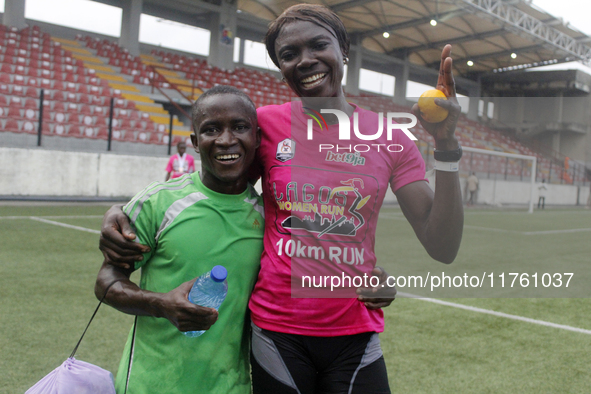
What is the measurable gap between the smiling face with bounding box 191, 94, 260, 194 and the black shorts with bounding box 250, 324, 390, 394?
46cm

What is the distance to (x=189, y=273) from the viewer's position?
4.69 ft

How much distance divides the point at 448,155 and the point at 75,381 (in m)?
1.14

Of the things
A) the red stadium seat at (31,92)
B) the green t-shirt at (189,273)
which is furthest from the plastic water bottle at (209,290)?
the red stadium seat at (31,92)

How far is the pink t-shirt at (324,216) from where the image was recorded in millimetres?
1329

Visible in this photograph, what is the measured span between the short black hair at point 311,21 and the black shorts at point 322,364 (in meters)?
0.79

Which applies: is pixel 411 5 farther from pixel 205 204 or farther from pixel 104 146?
pixel 205 204

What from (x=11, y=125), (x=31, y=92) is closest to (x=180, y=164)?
(x=11, y=125)

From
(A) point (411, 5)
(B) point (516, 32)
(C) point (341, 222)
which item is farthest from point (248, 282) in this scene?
(B) point (516, 32)

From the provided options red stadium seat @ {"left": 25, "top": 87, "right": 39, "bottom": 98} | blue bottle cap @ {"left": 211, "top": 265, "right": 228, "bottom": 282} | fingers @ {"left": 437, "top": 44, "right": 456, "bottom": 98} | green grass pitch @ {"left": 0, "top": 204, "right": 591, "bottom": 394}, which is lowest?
green grass pitch @ {"left": 0, "top": 204, "right": 591, "bottom": 394}

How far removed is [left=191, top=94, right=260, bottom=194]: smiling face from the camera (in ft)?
4.63

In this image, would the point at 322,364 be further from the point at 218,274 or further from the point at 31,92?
the point at 31,92

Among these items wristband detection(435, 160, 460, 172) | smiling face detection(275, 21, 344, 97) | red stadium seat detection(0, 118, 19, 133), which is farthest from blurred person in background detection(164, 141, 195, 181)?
wristband detection(435, 160, 460, 172)

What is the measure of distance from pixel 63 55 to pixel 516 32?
15.5 metres

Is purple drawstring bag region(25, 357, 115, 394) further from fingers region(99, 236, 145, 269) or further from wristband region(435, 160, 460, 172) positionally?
wristband region(435, 160, 460, 172)
